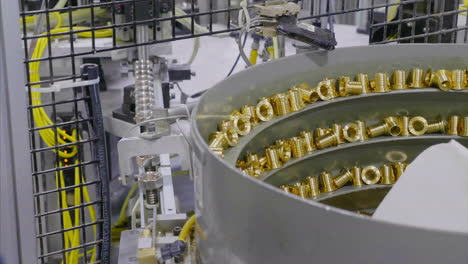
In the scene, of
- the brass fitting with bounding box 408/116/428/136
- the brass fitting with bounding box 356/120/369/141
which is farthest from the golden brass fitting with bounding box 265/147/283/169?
the brass fitting with bounding box 408/116/428/136

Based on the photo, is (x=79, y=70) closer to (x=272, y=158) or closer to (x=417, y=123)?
(x=272, y=158)

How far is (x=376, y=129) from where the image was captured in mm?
1389

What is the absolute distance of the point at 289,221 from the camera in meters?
0.69

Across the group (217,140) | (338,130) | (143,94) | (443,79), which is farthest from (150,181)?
(443,79)

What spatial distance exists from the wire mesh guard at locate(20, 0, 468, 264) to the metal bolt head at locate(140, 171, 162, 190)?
7cm

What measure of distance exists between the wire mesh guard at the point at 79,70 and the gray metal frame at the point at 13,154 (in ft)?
0.27

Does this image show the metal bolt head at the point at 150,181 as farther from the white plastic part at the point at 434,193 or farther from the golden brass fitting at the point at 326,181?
the white plastic part at the point at 434,193

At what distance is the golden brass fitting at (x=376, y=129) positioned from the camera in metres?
1.39

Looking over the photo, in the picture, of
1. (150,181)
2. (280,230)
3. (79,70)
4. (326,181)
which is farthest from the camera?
(79,70)

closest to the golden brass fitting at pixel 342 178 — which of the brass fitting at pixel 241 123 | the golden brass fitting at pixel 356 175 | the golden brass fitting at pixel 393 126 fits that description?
the golden brass fitting at pixel 356 175

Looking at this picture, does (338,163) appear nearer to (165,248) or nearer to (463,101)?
(463,101)

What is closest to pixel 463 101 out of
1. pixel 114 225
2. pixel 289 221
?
pixel 289 221

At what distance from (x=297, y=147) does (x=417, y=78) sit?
0.92 feet

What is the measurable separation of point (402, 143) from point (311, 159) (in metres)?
0.22
